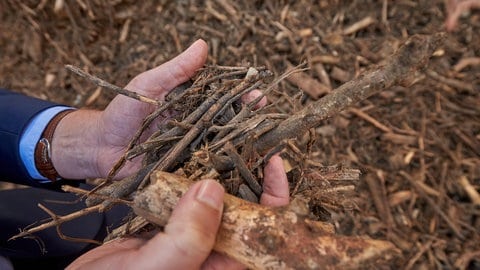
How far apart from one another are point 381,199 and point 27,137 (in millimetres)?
1511

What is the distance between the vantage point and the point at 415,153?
6.77ft

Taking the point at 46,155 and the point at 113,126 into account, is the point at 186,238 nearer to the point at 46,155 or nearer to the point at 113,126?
the point at 113,126

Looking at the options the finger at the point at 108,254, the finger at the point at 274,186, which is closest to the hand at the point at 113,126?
the finger at the point at 274,186

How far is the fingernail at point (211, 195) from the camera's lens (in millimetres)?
891

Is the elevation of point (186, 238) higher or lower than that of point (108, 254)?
higher

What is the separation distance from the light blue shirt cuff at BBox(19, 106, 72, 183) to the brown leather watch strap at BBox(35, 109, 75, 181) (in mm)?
13

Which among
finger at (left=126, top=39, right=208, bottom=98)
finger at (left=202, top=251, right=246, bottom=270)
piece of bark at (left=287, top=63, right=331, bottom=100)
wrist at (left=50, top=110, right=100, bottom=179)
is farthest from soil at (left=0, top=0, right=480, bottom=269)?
finger at (left=202, top=251, right=246, bottom=270)

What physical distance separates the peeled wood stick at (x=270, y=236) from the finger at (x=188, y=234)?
0.05 metres

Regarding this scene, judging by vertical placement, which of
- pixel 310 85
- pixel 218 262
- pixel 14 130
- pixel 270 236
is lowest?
pixel 310 85

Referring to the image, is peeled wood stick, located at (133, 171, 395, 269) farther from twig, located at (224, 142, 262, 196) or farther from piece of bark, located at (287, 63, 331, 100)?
piece of bark, located at (287, 63, 331, 100)

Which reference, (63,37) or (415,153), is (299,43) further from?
(63,37)

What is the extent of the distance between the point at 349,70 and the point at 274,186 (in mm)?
1292

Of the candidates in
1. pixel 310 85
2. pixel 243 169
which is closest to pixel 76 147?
pixel 243 169

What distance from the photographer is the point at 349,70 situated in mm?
2227
